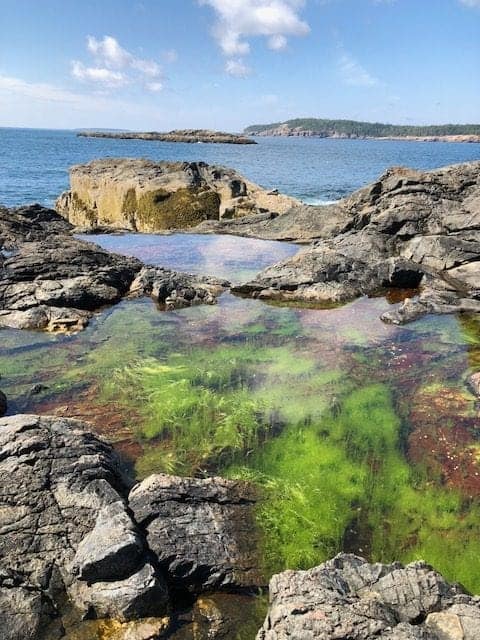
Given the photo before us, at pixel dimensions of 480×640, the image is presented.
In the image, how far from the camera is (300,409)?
1264cm

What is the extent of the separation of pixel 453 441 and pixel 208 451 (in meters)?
5.43

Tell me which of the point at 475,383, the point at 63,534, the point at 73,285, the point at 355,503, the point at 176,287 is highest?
the point at 73,285

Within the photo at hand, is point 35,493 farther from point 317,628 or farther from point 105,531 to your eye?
point 317,628

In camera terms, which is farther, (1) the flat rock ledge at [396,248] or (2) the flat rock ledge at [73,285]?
(1) the flat rock ledge at [396,248]

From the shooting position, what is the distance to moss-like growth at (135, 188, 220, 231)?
118 ft

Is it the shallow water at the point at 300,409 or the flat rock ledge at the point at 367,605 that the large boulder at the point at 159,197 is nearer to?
the shallow water at the point at 300,409

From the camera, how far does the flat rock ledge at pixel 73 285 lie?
60.2 ft

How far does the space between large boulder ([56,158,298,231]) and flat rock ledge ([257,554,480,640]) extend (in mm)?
31472

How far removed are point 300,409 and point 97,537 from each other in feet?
21.1

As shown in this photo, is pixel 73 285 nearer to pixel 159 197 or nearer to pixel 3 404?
pixel 3 404

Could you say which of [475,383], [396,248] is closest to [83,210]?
[396,248]

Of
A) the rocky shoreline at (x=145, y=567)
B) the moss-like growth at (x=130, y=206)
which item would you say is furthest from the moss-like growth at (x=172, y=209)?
the rocky shoreline at (x=145, y=567)

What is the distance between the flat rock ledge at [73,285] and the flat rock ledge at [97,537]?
937 centimetres

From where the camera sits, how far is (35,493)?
8.27 metres
